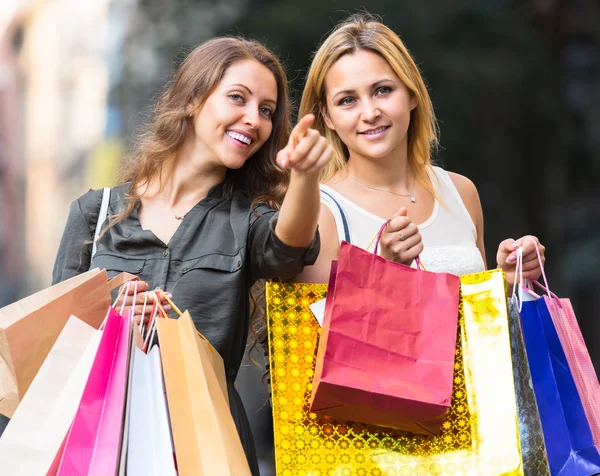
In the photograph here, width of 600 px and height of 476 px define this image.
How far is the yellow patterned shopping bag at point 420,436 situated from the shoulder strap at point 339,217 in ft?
1.12

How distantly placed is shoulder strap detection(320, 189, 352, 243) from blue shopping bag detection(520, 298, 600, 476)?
421mm

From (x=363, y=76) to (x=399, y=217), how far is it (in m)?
0.47

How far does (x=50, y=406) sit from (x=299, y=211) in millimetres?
565

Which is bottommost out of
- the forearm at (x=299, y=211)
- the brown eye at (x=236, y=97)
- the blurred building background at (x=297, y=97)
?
the forearm at (x=299, y=211)

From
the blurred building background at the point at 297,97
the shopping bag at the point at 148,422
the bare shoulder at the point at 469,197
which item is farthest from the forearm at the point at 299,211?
the blurred building background at the point at 297,97

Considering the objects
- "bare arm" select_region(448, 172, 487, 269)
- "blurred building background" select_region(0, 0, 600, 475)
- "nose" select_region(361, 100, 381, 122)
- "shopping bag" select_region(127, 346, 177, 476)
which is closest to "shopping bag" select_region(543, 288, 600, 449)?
"bare arm" select_region(448, 172, 487, 269)

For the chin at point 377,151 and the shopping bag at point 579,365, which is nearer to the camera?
the shopping bag at point 579,365

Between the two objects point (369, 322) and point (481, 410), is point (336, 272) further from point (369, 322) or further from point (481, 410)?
point (481, 410)

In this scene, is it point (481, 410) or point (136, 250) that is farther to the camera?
point (136, 250)

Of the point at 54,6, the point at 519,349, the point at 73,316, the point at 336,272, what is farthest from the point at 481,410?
the point at 54,6

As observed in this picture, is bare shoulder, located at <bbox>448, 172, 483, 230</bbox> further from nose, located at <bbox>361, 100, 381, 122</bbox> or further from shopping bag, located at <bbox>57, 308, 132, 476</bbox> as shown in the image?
shopping bag, located at <bbox>57, 308, 132, 476</bbox>

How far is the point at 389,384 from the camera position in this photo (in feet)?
5.13

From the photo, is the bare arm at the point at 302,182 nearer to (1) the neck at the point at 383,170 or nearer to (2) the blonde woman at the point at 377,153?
(2) the blonde woman at the point at 377,153

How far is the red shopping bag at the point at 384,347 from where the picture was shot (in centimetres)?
156
